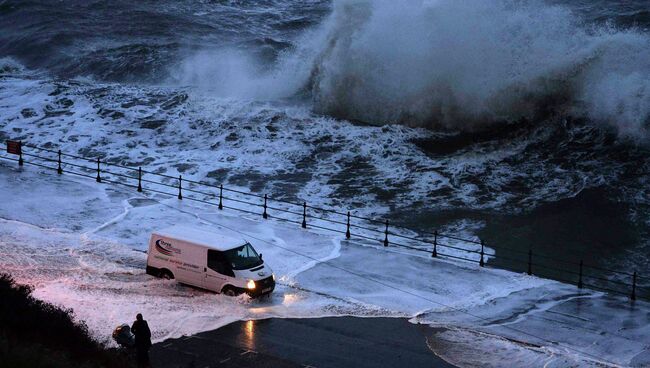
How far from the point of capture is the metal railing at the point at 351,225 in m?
21.1

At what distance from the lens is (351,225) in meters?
23.6

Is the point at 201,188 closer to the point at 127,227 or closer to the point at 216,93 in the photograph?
the point at 127,227

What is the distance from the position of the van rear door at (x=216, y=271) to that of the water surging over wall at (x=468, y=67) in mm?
17540

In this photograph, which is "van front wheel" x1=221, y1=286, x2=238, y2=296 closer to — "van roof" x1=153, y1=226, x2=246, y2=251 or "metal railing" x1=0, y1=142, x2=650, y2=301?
"van roof" x1=153, y1=226, x2=246, y2=251

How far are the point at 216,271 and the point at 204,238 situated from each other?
1035 mm

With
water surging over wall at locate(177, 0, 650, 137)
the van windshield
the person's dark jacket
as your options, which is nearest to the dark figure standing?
the person's dark jacket

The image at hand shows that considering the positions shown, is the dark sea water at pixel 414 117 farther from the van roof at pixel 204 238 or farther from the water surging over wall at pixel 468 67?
the van roof at pixel 204 238

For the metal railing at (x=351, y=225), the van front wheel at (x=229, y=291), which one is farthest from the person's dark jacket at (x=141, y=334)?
the metal railing at (x=351, y=225)

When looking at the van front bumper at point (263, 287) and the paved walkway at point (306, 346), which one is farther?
the van front bumper at point (263, 287)

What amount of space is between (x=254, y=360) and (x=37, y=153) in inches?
771

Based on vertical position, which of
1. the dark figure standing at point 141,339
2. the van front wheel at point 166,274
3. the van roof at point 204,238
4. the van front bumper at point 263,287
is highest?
the dark figure standing at point 141,339

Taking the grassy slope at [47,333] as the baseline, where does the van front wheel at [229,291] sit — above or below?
below

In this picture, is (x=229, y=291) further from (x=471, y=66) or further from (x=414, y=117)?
(x=471, y=66)

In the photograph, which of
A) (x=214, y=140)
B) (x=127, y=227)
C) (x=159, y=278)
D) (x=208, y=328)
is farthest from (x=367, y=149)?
(x=208, y=328)
